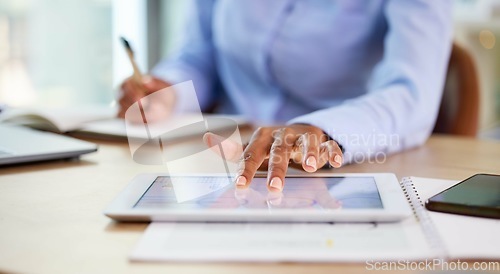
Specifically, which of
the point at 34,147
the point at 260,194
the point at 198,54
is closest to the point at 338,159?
the point at 260,194

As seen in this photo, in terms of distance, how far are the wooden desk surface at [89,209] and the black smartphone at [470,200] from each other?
8cm

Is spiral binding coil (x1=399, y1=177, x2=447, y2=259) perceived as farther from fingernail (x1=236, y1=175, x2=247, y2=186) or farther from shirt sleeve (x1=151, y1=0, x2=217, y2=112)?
shirt sleeve (x1=151, y1=0, x2=217, y2=112)

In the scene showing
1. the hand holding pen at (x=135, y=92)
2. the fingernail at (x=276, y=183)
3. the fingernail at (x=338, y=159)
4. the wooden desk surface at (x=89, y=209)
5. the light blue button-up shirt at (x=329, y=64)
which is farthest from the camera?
the hand holding pen at (x=135, y=92)

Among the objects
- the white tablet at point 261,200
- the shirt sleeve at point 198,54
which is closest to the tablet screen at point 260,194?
the white tablet at point 261,200

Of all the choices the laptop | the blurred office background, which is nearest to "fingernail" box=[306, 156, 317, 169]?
the laptop

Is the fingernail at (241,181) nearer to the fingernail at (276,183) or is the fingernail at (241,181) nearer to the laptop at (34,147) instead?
the fingernail at (276,183)

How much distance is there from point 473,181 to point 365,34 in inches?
22.4

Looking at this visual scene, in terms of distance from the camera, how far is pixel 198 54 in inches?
53.6

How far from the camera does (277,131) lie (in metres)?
0.68

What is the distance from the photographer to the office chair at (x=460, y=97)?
3.51 ft

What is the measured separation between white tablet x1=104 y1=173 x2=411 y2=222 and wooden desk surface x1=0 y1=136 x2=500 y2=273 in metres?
0.03

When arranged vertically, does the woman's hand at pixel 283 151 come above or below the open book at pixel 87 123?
above

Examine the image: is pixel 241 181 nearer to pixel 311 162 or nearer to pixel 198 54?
pixel 311 162

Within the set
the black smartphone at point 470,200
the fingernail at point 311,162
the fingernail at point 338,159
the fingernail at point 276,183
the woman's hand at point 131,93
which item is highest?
the black smartphone at point 470,200
